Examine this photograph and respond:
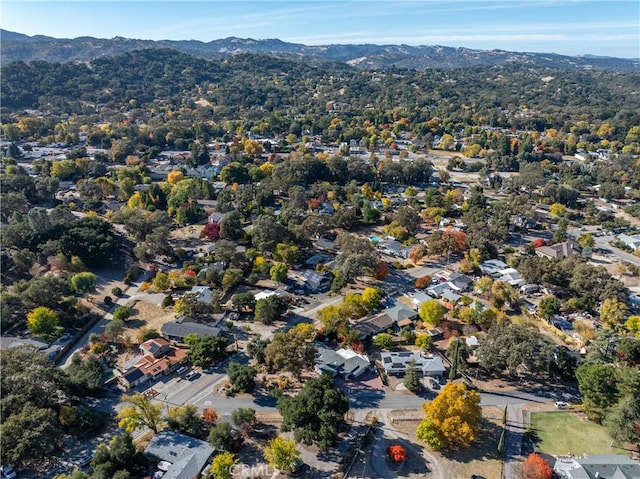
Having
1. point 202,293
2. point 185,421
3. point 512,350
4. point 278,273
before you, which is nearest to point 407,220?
point 278,273

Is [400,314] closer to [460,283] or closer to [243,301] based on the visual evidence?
[460,283]

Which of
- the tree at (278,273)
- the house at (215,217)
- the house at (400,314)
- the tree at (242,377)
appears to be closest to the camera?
the tree at (242,377)

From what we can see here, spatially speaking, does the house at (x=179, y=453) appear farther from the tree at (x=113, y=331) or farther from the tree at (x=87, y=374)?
the tree at (x=113, y=331)

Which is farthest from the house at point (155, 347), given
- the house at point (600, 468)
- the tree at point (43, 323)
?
the house at point (600, 468)

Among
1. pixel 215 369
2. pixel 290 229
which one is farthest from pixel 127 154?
pixel 215 369

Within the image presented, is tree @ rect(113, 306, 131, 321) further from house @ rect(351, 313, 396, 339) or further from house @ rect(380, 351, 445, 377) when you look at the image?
house @ rect(380, 351, 445, 377)
